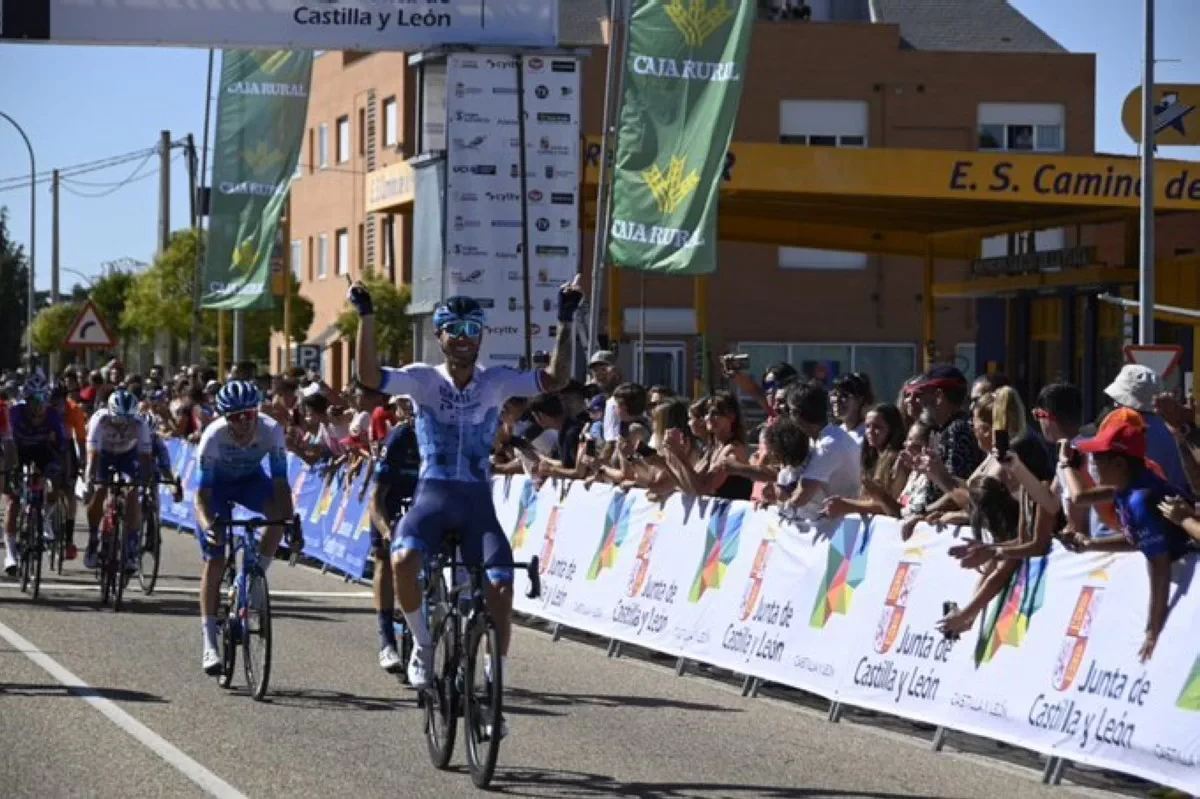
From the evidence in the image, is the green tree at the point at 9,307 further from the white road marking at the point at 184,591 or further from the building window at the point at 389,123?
the white road marking at the point at 184,591

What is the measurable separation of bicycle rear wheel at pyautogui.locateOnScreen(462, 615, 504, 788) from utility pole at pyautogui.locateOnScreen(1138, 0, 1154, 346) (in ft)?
56.2

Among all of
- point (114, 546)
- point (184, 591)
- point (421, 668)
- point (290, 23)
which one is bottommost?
point (184, 591)

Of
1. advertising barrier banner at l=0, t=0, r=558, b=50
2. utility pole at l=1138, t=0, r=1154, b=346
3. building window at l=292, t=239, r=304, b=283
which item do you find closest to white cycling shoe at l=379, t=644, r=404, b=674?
advertising barrier banner at l=0, t=0, r=558, b=50

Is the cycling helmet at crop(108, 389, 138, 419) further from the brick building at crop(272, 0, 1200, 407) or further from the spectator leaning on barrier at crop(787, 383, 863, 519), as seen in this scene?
the brick building at crop(272, 0, 1200, 407)

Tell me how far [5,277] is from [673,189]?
4698 inches

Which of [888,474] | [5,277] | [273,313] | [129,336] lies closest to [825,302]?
[273,313]

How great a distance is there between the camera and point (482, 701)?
33.0ft

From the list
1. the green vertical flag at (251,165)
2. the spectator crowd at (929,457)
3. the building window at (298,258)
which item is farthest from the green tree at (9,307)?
the spectator crowd at (929,457)

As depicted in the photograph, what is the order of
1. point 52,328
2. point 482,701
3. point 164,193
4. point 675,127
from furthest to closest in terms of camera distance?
point 52,328
point 164,193
point 675,127
point 482,701

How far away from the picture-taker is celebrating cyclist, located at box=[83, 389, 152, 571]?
1912 centimetres

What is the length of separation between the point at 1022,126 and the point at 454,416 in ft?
175

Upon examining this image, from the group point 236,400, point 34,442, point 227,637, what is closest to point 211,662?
point 227,637

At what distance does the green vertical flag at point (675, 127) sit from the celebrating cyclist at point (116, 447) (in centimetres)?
419

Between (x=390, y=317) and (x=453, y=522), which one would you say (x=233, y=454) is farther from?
(x=390, y=317)
